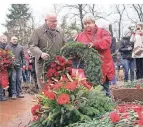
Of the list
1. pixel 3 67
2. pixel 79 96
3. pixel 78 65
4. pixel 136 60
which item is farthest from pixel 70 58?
pixel 136 60

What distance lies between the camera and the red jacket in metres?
6.30

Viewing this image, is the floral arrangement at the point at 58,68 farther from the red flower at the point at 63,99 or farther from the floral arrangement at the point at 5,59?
the floral arrangement at the point at 5,59

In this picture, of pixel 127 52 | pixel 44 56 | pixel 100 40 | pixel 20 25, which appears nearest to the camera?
pixel 44 56

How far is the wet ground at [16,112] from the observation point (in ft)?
20.7

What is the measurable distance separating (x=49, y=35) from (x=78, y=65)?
67 cm

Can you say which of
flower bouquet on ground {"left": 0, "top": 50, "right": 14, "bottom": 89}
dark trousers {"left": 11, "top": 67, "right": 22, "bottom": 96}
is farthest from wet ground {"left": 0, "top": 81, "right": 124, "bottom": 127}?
flower bouquet on ground {"left": 0, "top": 50, "right": 14, "bottom": 89}

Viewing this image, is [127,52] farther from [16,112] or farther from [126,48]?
[16,112]

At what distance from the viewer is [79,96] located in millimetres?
4422

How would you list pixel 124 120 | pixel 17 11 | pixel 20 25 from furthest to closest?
pixel 17 11
pixel 20 25
pixel 124 120

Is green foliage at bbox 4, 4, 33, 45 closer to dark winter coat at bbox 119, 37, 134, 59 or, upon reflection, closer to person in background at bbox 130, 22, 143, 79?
dark winter coat at bbox 119, 37, 134, 59

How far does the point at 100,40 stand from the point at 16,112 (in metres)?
2.55

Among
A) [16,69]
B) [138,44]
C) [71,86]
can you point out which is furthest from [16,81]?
[71,86]

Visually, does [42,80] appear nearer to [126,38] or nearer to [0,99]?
[0,99]

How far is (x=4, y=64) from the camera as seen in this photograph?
9.46m
